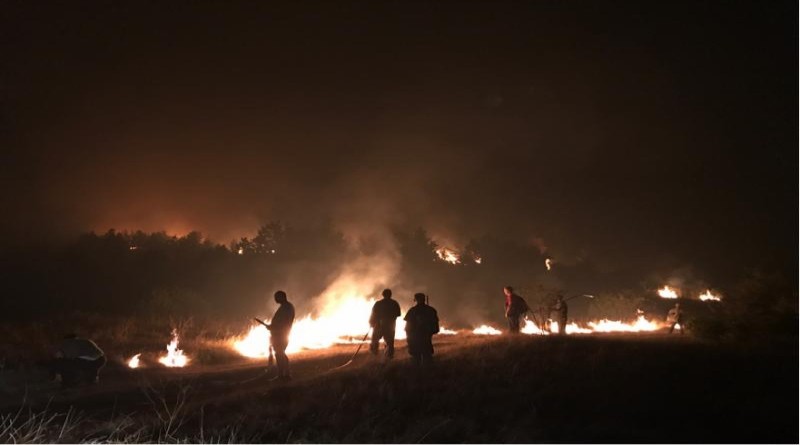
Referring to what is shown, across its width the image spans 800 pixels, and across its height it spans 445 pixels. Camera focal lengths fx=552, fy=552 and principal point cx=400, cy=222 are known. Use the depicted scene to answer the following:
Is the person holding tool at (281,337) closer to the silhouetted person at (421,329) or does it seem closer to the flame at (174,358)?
the silhouetted person at (421,329)

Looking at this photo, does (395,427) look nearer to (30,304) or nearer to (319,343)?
(319,343)

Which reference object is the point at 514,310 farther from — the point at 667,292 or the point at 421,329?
the point at 667,292

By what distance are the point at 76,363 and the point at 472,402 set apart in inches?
351

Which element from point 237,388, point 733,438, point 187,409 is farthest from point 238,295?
point 733,438

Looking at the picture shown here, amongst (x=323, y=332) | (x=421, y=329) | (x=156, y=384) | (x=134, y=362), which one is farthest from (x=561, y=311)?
(x=134, y=362)

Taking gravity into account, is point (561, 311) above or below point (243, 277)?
below

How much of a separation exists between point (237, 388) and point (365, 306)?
17.1 metres

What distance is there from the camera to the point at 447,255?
5416 centimetres

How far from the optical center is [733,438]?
301 inches

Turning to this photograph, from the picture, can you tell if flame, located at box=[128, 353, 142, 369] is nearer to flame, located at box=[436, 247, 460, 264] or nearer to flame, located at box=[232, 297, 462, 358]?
flame, located at box=[232, 297, 462, 358]

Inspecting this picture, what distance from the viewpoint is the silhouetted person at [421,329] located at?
11.3 metres

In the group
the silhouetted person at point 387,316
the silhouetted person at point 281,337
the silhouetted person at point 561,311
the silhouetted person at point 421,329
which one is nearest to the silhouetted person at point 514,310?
the silhouetted person at point 561,311

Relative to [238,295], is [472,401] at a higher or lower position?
lower

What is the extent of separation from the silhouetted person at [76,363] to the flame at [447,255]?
42.1 metres
